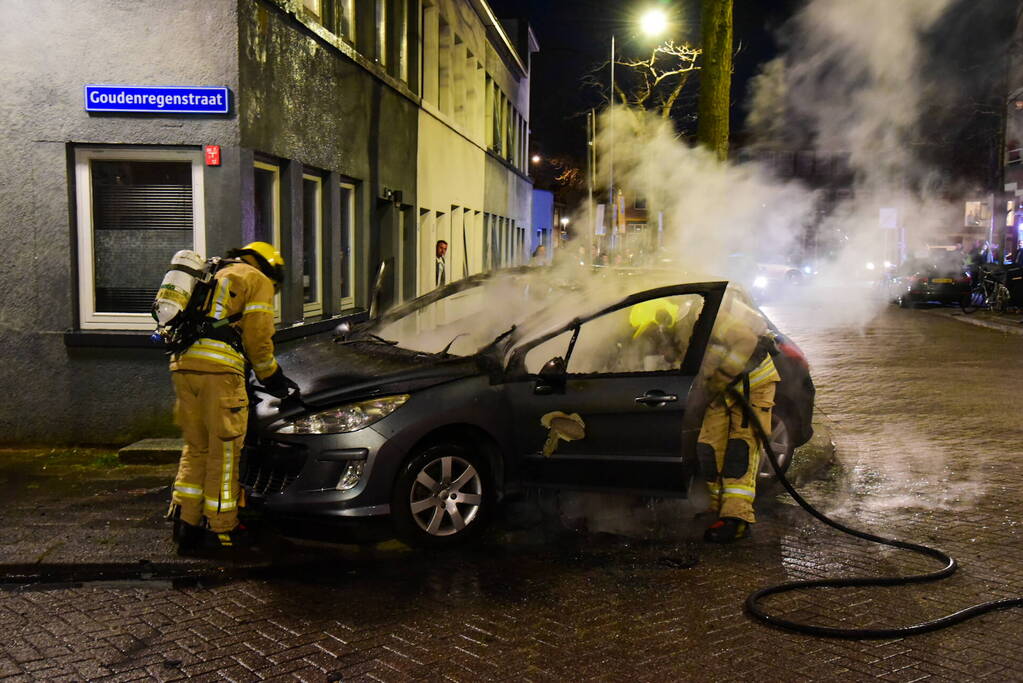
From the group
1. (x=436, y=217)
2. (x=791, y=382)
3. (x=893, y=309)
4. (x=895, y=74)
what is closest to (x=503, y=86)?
(x=436, y=217)

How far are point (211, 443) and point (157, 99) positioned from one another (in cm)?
412

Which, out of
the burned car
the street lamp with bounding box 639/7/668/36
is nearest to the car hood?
the burned car

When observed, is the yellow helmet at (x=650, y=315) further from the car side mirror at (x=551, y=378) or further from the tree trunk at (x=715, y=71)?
the tree trunk at (x=715, y=71)

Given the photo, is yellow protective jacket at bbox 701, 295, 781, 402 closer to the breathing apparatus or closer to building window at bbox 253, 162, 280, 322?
the breathing apparatus

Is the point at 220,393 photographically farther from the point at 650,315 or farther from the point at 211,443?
the point at 650,315

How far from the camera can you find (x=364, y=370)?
5.97 meters

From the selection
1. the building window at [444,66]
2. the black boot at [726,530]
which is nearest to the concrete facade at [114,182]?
the black boot at [726,530]

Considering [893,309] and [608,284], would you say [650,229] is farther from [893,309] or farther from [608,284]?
[893,309]

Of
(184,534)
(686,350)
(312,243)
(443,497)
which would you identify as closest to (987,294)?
(312,243)

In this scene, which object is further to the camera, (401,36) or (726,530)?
(401,36)

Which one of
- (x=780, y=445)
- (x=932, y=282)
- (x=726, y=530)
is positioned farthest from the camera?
(x=932, y=282)

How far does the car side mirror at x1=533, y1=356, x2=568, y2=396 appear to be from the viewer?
5906 millimetres

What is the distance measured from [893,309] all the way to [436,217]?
59.4ft

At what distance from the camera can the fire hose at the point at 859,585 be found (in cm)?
450
